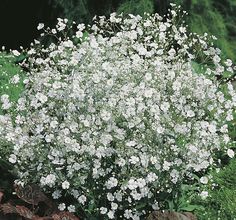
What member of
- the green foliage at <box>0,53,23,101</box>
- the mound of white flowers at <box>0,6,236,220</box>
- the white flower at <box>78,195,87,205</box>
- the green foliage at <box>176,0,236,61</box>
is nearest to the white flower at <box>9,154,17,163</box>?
the mound of white flowers at <box>0,6,236,220</box>

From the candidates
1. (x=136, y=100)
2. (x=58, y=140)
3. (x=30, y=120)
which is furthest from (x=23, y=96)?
(x=136, y=100)

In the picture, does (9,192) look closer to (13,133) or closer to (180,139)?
(13,133)

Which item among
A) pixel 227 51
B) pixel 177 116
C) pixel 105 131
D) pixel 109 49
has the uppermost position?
pixel 227 51

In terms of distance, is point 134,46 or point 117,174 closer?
point 117,174

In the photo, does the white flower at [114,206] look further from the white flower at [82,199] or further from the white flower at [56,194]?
the white flower at [56,194]

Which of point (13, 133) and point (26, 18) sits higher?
point (26, 18)

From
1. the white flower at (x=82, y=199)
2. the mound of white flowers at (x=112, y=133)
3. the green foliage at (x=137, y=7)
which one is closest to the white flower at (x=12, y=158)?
the mound of white flowers at (x=112, y=133)
